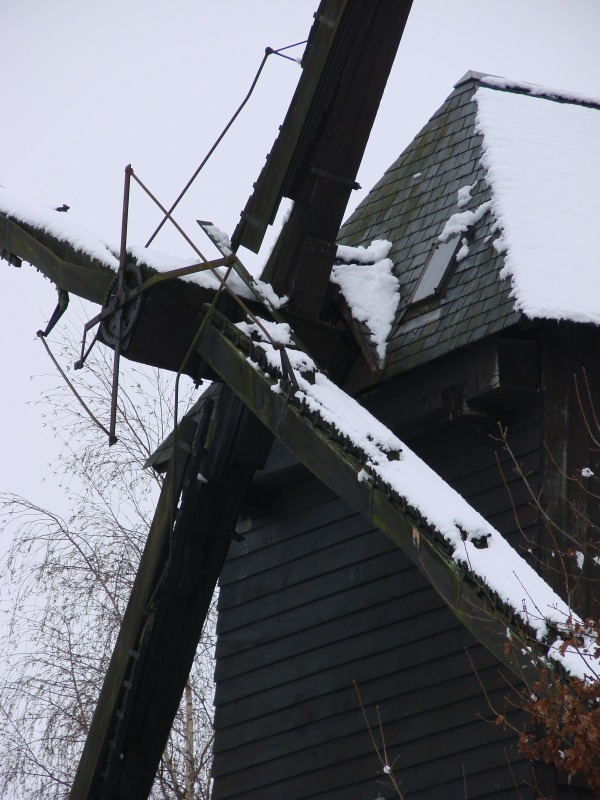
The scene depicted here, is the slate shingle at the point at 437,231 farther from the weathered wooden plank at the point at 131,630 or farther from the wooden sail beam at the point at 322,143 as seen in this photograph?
the weathered wooden plank at the point at 131,630

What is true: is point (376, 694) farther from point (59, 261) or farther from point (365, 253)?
point (59, 261)

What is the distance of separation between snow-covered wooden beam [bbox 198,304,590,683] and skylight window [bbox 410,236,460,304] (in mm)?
1236

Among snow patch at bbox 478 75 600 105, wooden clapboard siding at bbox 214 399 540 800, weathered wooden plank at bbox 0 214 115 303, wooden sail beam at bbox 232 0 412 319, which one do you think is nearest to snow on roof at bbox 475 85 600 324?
snow patch at bbox 478 75 600 105

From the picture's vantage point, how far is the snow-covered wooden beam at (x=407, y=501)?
14.2 feet

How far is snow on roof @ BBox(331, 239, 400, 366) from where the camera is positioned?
23.3 feet

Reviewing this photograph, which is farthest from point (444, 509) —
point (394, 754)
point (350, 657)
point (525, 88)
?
point (525, 88)

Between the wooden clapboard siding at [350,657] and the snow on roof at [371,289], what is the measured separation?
84cm

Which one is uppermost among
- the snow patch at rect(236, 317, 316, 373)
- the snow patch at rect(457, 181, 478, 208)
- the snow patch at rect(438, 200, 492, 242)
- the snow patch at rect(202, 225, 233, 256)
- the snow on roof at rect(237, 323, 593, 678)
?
the snow patch at rect(457, 181, 478, 208)

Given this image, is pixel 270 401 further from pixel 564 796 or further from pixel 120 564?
pixel 120 564

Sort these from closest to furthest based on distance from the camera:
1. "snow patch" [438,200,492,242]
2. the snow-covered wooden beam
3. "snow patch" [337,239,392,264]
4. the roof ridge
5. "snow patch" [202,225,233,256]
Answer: the snow-covered wooden beam
"snow patch" [202,225,233,256]
"snow patch" [438,200,492,242]
"snow patch" [337,239,392,264]
the roof ridge

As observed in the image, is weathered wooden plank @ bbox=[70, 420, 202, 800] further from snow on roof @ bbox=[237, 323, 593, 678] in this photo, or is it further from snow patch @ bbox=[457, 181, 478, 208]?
snow patch @ bbox=[457, 181, 478, 208]

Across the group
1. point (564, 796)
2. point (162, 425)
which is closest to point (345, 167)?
point (564, 796)

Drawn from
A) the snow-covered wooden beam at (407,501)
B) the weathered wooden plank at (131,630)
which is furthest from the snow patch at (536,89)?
the weathered wooden plank at (131,630)

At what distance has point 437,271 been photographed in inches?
278
